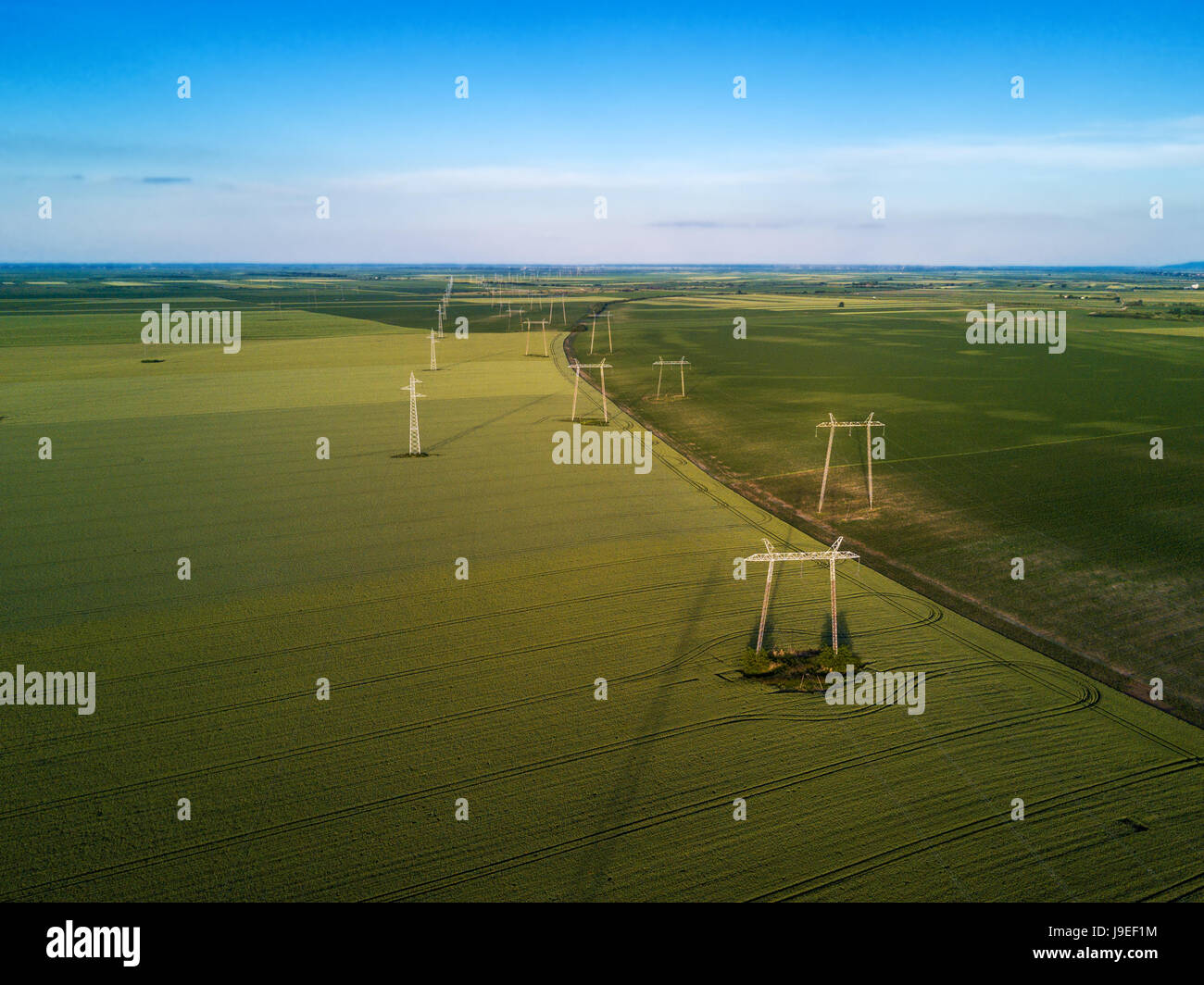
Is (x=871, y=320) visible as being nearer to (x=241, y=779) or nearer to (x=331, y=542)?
(x=331, y=542)

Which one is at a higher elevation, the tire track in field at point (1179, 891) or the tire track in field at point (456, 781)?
the tire track in field at point (456, 781)

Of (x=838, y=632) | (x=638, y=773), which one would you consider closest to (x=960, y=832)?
(x=638, y=773)

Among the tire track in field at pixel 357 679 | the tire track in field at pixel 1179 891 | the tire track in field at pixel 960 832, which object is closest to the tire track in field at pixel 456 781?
the tire track in field at pixel 357 679

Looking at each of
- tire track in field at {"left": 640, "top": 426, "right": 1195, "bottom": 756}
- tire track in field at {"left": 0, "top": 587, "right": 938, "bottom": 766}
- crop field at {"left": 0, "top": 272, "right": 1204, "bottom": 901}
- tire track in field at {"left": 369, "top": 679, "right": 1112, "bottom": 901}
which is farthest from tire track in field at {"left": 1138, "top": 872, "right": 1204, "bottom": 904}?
tire track in field at {"left": 0, "top": 587, "right": 938, "bottom": 766}

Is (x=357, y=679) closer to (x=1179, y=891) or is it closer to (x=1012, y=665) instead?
(x=1179, y=891)

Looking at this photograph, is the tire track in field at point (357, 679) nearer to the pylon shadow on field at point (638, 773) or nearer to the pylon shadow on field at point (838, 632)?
the pylon shadow on field at point (638, 773)
